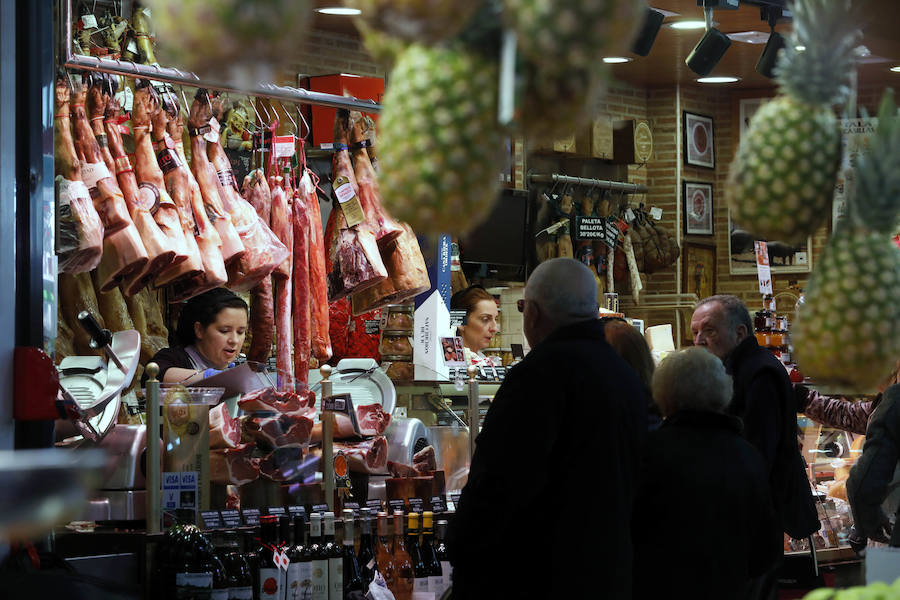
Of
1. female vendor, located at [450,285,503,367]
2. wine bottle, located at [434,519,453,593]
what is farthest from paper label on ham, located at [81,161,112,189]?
female vendor, located at [450,285,503,367]

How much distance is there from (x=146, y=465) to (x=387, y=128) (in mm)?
2907

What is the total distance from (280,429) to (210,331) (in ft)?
5.02

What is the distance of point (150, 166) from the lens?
507 cm

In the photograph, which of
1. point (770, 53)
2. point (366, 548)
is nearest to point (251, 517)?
point (366, 548)

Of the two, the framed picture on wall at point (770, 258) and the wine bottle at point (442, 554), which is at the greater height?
the framed picture on wall at point (770, 258)

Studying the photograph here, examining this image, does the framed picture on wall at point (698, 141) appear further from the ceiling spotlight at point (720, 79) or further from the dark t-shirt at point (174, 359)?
the dark t-shirt at point (174, 359)

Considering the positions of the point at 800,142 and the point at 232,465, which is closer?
the point at 800,142

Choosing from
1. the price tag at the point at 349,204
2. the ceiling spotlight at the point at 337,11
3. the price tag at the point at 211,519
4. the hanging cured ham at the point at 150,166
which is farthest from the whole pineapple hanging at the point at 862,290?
the ceiling spotlight at the point at 337,11

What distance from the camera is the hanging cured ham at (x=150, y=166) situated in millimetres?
5000

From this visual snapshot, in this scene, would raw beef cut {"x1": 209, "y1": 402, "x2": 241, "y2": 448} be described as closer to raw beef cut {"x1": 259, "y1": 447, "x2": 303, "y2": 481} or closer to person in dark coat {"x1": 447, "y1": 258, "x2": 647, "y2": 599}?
raw beef cut {"x1": 259, "y1": 447, "x2": 303, "y2": 481}

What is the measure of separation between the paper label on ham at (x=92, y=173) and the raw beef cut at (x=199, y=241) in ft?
1.53

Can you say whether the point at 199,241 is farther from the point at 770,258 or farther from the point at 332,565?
the point at 770,258

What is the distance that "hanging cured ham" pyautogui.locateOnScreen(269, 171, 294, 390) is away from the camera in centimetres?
569

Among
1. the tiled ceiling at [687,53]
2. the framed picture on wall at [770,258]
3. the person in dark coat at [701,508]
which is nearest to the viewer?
the person in dark coat at [701,508]
